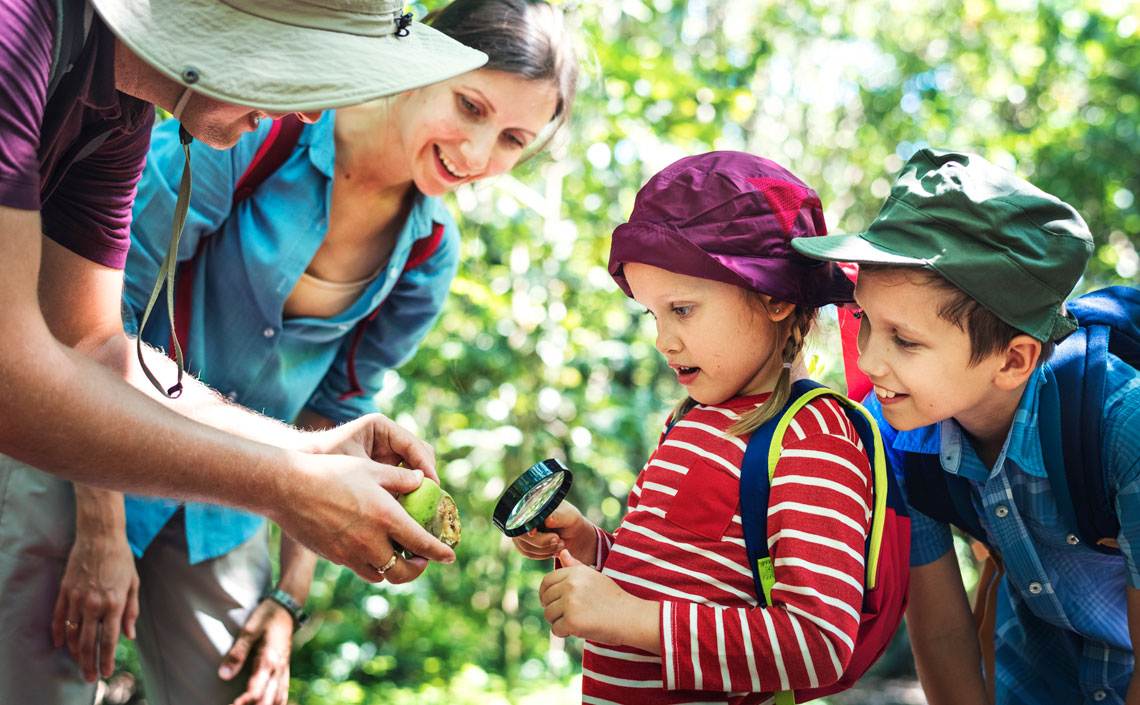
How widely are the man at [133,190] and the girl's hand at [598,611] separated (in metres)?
0.25

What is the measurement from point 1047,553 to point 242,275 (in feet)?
6.84

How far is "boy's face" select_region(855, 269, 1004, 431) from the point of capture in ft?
5.65

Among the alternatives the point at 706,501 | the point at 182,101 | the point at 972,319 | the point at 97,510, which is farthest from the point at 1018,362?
the point at 97,510

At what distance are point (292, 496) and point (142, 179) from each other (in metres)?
1.21

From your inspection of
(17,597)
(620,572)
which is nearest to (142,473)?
(620,572)

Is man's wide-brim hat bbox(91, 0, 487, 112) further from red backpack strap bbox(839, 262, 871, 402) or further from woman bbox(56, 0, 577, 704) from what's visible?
red backpack strap bbox(839, 262, 871, 402)

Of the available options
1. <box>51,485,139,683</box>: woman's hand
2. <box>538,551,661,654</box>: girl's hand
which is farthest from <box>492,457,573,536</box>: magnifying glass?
<box>51,485,139,683</box>: woman's hand

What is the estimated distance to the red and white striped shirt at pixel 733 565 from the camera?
5.25 ft

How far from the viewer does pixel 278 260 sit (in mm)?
2475

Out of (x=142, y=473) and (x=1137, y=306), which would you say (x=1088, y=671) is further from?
(x=142, y=473)

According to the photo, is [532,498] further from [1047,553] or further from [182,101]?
[1047,553]

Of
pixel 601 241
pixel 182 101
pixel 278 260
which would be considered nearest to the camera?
pixel 182 101

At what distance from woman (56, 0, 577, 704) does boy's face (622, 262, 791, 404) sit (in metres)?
0.90

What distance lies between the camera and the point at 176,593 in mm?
2576
